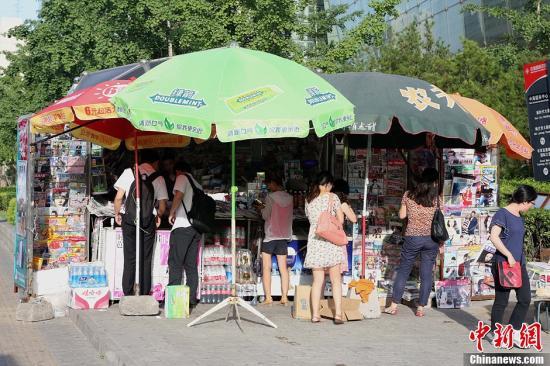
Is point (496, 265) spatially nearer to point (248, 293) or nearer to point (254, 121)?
point (254, 121)

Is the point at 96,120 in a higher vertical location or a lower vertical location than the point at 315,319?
higher

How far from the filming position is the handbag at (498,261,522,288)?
740 centimetres

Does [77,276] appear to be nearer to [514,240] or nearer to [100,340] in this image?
[100,340]

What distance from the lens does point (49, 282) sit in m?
10.2

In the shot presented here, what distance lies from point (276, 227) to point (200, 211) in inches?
40.9

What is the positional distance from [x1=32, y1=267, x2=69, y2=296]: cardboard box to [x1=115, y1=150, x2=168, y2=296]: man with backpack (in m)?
0.97

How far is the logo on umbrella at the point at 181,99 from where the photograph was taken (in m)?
7.85

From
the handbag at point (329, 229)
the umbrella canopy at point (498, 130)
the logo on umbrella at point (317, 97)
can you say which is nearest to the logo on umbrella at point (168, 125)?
the logo on umbrella at point (317, 97)

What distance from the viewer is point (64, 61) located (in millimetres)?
23359

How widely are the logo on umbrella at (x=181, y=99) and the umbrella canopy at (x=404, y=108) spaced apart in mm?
1958

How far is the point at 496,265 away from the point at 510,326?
0.61 meters

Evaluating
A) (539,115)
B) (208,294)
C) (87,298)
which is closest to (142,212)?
(87,298)

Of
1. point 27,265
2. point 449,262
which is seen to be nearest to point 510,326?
point 449,262

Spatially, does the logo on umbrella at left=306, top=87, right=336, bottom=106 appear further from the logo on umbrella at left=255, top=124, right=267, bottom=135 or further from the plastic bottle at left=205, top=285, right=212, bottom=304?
the plastic bottle at left=205, top=285, right=212, bottom=304
